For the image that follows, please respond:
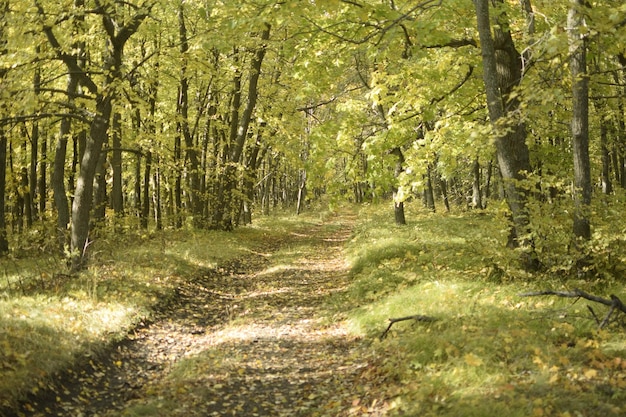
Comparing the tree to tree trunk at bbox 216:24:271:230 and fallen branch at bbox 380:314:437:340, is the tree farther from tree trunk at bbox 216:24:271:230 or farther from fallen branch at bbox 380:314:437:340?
tree trunk at bbox 216:24:271:230

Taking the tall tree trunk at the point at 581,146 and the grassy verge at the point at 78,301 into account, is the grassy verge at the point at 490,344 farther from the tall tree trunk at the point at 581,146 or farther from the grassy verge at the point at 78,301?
the grassy verge at the point at 78,301

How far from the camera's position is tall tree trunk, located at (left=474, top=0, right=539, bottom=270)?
8727mm

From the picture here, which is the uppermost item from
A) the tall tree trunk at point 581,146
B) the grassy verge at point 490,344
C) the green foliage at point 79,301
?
the tall tree trunk at point 581,146

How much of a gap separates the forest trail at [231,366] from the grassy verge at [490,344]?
586 millimetres

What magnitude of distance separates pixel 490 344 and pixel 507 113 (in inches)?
146

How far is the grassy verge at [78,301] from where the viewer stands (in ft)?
21.5

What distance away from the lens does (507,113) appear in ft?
26.2

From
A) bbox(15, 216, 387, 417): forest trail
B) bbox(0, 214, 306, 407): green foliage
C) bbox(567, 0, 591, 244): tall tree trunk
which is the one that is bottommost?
bbox(15, 216, 387, 417): forest trail

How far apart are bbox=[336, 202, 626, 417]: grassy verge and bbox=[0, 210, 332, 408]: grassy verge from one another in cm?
442

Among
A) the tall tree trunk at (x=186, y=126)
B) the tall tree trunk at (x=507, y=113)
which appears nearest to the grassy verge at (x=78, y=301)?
the tall tree trunk at (x=186, y=126)

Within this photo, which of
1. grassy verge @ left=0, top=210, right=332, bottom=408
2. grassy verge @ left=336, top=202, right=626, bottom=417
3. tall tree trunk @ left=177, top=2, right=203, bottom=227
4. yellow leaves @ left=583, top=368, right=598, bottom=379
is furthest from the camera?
tall tree trunk @ left=177, top=2, right=203, bottom=227


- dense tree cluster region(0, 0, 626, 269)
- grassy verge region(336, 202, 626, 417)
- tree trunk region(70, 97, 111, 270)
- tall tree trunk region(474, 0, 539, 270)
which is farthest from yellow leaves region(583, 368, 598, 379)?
tree trunk region(70, 97, 111, 270)

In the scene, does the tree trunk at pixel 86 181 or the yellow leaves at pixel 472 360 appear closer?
the yellow leaves at pixel 472 360

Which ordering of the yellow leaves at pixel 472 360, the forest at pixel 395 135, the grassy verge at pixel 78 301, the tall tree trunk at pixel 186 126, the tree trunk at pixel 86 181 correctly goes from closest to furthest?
the yellow leaves at pixel 472 360
the grassy verge at pixel 78 301
the forest at pixel 395 135
the tree trunk at pixel 86 181
the tall tree trunk at pixel 186 126
